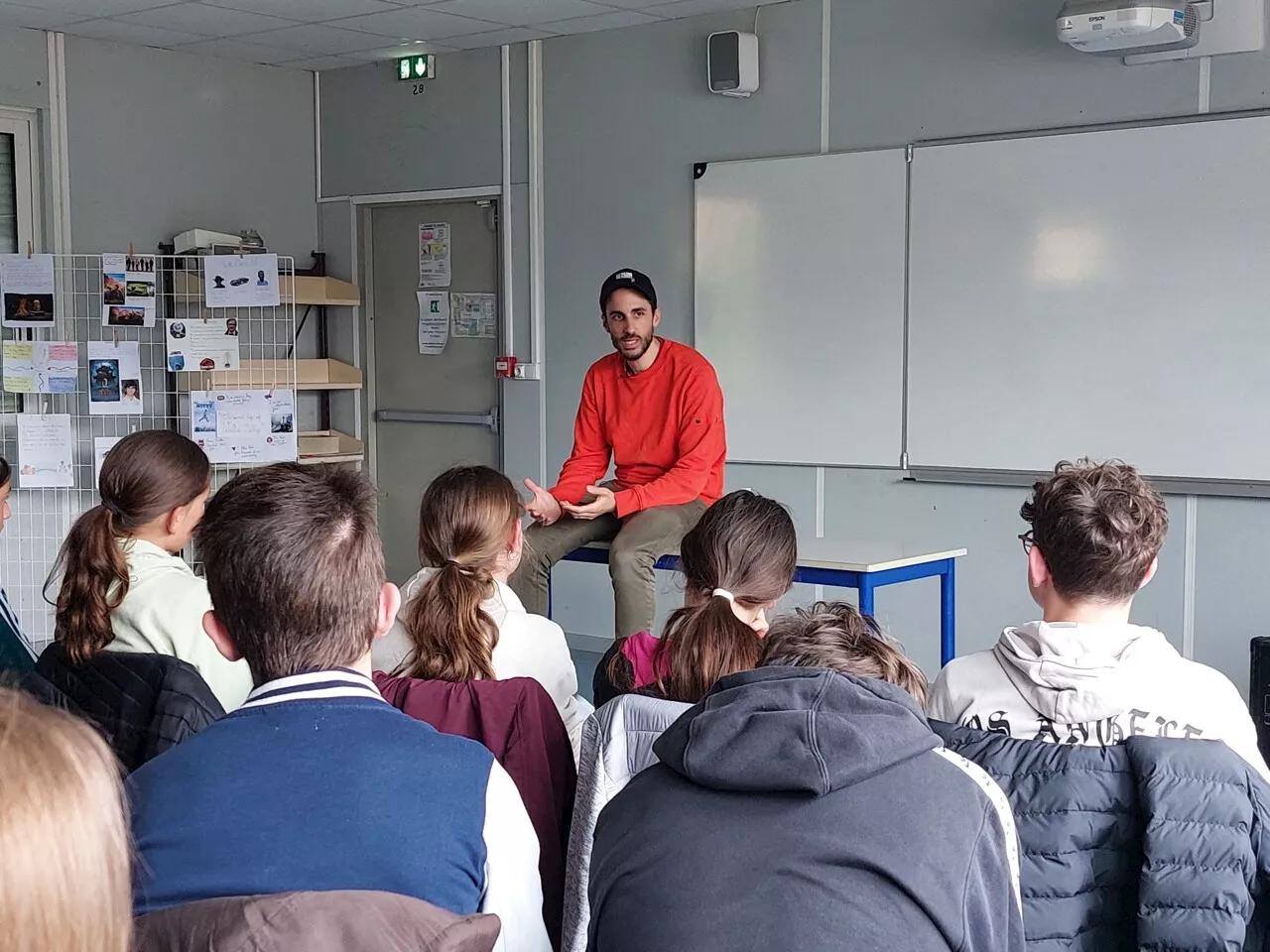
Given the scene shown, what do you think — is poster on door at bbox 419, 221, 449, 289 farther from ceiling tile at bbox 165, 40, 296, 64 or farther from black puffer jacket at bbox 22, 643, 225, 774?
black puffer jacket at bbox 22, 643, 225, 774

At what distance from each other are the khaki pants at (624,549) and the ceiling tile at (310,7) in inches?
92.0

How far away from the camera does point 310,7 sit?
216 inches

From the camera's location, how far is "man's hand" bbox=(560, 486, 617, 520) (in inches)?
169

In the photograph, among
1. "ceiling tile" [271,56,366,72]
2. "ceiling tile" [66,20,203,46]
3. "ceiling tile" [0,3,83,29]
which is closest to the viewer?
"ceiling tile" [0,3,83,29]

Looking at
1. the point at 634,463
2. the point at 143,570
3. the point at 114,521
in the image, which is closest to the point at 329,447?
the point at 634,463

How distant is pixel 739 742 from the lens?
52.3 inches

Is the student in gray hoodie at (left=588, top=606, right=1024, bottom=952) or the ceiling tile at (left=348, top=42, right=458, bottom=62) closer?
the student in gray hoodie at (left=588, top=606, right=1024, bottom=952)

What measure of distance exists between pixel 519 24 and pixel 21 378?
8.13 feet

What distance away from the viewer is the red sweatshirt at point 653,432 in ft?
14.4

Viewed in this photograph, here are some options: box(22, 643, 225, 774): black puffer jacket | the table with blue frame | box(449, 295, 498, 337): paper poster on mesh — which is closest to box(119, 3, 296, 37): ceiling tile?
box(449, 295, 498, 337): paper poster on mesh

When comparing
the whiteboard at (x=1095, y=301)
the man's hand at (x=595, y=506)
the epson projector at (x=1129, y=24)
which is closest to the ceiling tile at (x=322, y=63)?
the whiteboard at (x=1095, y=301)

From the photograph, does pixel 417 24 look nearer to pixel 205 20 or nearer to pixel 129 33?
pixel 205 20

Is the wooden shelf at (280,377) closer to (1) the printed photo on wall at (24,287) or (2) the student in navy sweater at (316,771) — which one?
(1) the printed photo on wall at (24,287)

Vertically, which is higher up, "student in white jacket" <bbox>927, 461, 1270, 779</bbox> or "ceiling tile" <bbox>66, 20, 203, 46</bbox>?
"ceiling tile" <bbox>66, 20, 203, 46</bbox>
